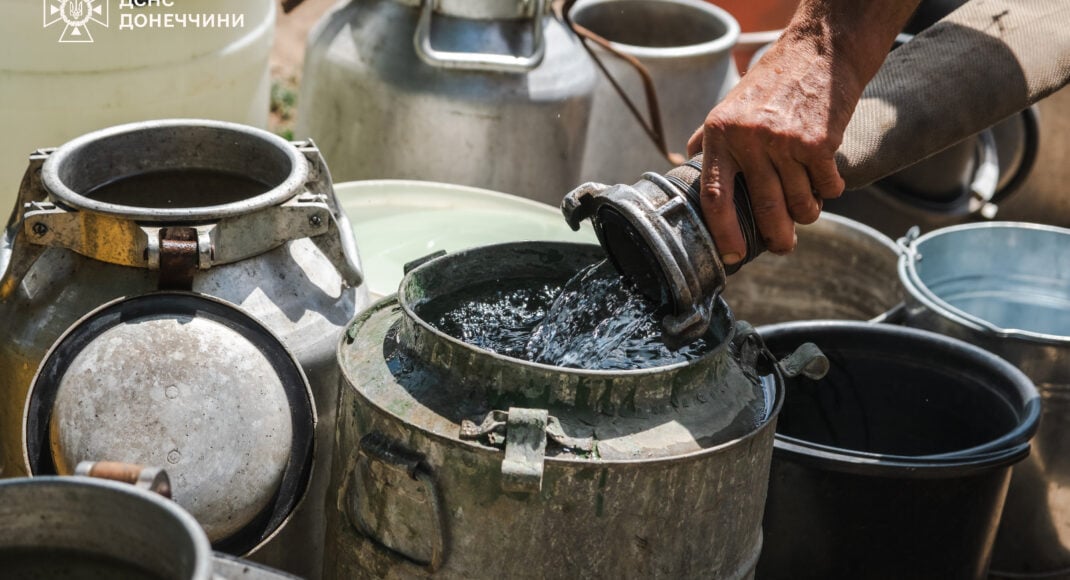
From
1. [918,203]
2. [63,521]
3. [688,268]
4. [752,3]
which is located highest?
[688,268]

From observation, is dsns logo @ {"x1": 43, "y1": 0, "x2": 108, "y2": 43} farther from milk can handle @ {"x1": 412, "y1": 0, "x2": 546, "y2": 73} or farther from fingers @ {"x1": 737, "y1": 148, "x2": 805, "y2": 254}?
fingers @ {"x1": 737, "y1": 148, "x2": 805, "y2": 254}

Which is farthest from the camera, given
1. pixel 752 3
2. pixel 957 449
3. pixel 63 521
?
pixel 752 3

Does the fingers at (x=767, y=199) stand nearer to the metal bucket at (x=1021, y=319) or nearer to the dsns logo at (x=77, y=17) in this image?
the metal bucket at (x=1021, y=319)

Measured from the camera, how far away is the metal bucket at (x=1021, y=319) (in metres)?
2.97

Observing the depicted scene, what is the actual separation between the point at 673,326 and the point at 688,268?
92mm

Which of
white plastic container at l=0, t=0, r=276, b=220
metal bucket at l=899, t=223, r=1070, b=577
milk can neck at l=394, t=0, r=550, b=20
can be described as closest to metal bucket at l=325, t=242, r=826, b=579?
metal bucket at l=899, t=223, r=1070, b=577

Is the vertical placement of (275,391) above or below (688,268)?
below

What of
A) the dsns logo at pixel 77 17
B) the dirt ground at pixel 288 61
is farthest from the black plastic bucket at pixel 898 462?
the dirt ground at pixel 288 61

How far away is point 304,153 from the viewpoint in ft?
7.41

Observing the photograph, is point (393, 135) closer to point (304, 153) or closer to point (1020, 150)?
point (304, 153)

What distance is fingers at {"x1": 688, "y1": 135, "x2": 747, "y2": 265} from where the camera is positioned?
185cm

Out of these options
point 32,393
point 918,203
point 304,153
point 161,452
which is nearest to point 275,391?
point 161,452

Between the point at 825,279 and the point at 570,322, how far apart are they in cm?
195

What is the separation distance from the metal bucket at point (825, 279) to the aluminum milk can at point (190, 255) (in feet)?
6.23
